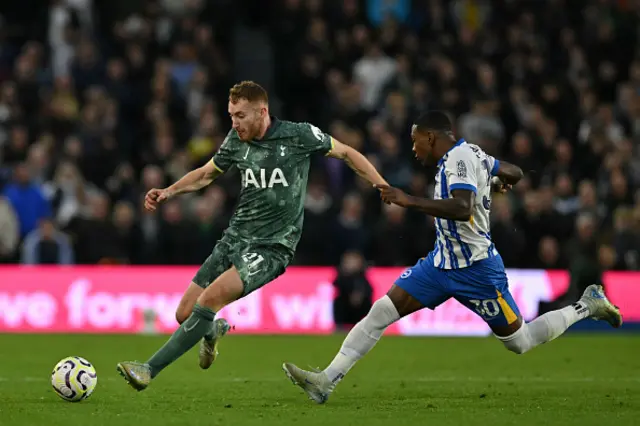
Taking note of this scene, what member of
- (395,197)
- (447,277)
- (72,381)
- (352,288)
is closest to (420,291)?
(447,277)

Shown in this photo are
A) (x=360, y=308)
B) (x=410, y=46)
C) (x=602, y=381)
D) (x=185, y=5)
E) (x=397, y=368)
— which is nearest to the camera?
(x=602, y=381)

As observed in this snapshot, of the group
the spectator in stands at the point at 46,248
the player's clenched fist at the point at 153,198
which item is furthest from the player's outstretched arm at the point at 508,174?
the spectator in stands at the point at 46,248

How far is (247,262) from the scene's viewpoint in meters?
9.95

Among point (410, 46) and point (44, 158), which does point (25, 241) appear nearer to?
point (44, 158)

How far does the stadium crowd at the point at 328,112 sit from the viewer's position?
19.2 m

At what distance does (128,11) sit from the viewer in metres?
24.0

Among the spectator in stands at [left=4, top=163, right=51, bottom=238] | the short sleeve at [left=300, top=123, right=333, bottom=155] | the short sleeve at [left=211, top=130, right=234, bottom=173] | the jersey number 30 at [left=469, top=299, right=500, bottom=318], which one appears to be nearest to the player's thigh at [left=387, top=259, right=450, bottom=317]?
the jersey number 30 at [left=469, top=299, right=500, bottom=318]

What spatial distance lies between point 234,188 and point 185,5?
5.09 meters

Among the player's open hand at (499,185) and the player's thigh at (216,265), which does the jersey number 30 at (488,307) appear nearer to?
the player's open hand at (499,185)

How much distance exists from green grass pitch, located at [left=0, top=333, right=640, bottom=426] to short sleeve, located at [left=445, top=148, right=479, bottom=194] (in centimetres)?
170

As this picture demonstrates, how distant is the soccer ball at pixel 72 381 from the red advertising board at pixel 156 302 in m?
8.40

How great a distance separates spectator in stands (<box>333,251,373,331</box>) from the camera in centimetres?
1841

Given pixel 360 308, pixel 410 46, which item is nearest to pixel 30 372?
pixel 360 308

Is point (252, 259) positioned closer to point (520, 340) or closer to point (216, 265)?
point (216, 265)
